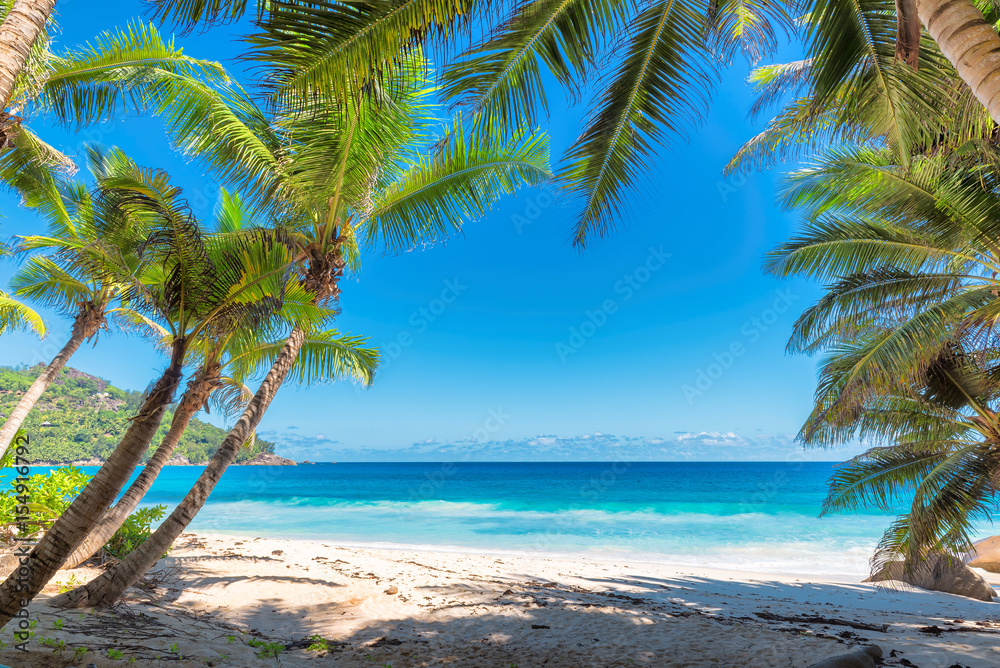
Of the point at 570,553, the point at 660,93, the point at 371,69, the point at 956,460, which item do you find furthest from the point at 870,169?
the point at 570,553

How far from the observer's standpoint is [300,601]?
598cm

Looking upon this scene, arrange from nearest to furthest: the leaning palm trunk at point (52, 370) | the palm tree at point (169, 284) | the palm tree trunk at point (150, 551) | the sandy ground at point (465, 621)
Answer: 1. the palm tree at point (169, 284)
2. the sandy ground at point (465, 621)
3. the palm tree trunk at point (150, 551)
4. the leaning palm trunk at point (52, 370)

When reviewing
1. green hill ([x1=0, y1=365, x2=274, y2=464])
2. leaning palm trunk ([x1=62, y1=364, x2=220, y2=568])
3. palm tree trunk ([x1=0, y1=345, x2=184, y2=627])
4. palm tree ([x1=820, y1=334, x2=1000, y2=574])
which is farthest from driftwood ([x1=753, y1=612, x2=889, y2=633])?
green hill ([x1=0, y1=365, x2=274, y2=464])

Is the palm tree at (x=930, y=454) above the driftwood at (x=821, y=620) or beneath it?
above

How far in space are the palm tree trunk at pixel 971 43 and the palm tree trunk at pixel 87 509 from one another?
5.95 meters

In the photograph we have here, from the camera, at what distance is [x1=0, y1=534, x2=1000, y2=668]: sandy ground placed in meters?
4.04

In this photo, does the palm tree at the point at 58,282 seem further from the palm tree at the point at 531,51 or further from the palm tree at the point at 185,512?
the palm tree at the point at 531,51

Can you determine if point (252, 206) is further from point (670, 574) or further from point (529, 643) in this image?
point (670, 574)

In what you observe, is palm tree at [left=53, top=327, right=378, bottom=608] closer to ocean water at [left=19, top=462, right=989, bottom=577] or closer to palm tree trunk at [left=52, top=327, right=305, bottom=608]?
palm tree trunk at [left=52, top=327, right=305, bottom=608]

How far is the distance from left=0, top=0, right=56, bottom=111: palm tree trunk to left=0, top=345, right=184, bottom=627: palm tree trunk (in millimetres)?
2398

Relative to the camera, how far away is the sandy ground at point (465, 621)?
159 inches

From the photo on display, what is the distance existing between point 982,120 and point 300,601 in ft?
27.8

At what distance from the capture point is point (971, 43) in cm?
235

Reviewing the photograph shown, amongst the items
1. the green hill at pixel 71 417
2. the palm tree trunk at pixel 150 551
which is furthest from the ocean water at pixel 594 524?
the palm tree trunk at pixel 150 551
